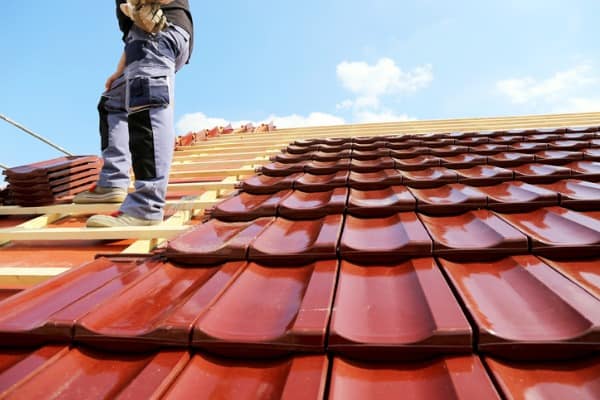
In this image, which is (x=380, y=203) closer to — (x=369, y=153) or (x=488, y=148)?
(x=369, y=153)

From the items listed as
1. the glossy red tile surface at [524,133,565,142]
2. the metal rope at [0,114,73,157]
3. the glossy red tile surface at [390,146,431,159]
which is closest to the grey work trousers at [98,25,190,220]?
the glossy red tile surface at [390,146,431,159]

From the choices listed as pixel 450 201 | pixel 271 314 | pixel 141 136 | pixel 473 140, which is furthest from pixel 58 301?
pixel 473 140

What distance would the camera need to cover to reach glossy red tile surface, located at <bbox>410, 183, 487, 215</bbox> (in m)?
1.58

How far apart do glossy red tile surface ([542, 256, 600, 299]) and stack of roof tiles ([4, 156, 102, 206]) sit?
3.05 m

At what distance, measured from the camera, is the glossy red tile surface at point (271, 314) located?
81cm

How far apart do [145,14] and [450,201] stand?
199 cm

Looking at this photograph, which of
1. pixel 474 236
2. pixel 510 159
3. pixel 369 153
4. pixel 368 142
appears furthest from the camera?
pixel 368 142

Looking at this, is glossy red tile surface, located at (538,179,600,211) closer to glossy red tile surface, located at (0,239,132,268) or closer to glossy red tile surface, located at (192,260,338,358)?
glossy red tile surface, located at (192,260,338,358)

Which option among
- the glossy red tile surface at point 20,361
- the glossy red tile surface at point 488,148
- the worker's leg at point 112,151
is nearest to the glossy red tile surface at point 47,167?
the worker's leg at point 112,151

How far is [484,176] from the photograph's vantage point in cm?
203

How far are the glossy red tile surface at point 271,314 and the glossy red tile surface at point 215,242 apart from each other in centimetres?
16

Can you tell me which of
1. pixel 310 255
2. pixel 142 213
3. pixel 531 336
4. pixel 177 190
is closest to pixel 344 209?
pixel 310 255

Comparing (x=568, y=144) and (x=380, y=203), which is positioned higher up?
(x=568, y=144)

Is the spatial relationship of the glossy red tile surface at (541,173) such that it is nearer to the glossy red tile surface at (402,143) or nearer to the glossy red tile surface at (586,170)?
the glossy red tile surface at (586,170)
